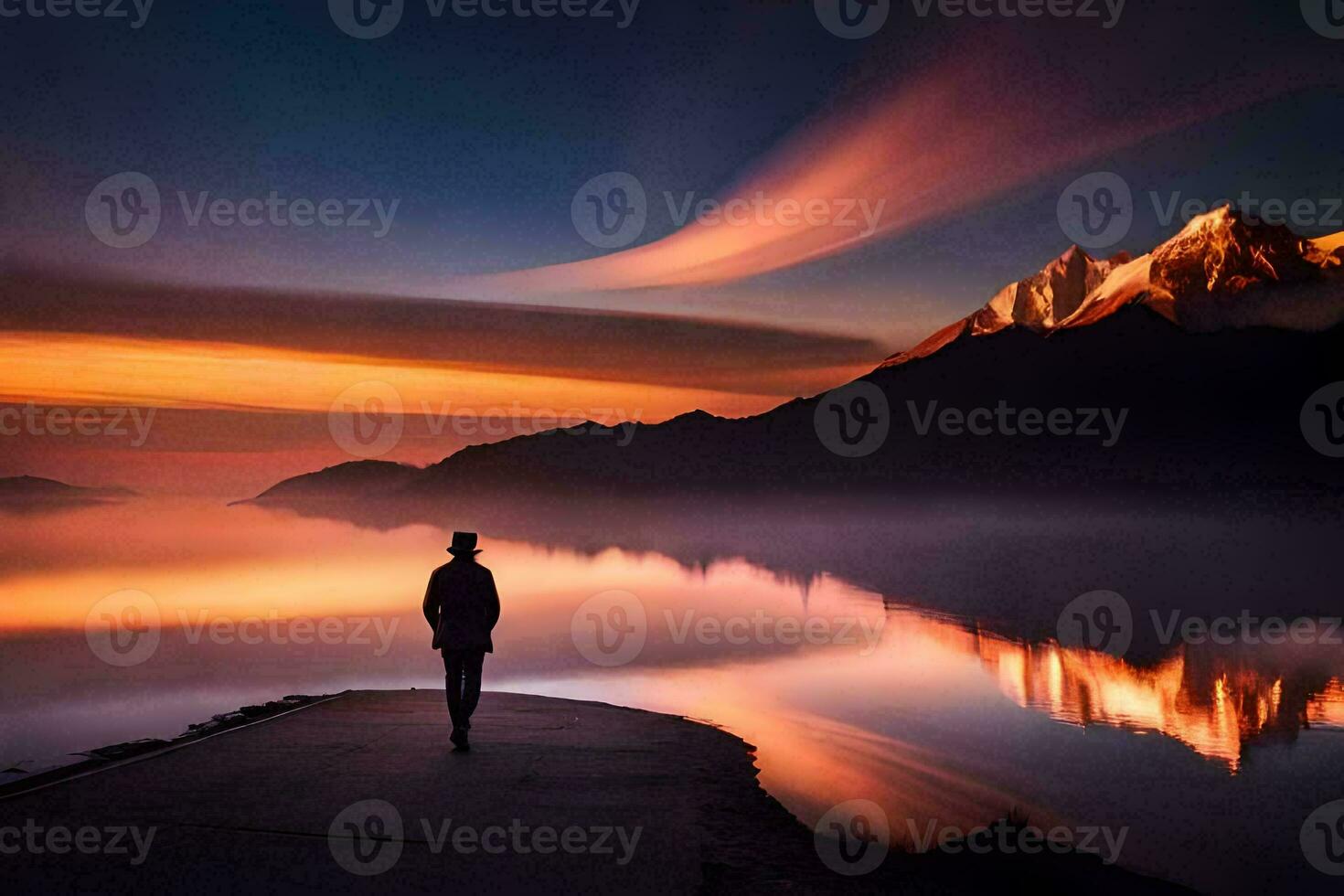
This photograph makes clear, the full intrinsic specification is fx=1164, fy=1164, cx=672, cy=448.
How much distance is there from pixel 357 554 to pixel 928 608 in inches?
2038

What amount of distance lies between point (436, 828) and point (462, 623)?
3.90 meters

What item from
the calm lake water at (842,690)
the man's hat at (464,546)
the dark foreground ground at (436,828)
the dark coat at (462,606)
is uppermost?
the man's hat at (464,546)

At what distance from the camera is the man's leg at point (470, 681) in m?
13.6

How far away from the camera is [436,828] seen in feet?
32.1

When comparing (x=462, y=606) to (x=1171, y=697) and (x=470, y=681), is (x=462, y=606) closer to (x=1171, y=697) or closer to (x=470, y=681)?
(x=470, y=681)

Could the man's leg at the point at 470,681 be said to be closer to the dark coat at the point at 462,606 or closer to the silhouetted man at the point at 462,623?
the silhouetted man at the point at 462,623

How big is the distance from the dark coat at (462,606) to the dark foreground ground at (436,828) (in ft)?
4.25

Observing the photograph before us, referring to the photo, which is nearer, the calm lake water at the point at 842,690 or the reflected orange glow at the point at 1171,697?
the calm lake water at the point at 842,690

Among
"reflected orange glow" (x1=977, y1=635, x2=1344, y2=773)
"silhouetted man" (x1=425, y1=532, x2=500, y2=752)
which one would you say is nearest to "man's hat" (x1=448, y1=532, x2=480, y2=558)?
"silhouetted man" (x1=425, y1=532, x2=500, y2=752)

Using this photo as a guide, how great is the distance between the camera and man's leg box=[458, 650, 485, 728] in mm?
13562

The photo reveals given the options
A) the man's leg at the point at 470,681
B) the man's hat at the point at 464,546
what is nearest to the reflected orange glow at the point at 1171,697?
the man's leg at the point at 470,681

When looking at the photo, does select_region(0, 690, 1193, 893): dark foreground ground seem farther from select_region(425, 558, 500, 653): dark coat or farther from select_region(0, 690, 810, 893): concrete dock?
select_region(425, 558, 500, 653): dark coat

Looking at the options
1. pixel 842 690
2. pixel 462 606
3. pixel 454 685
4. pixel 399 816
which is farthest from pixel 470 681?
Answer: pixel 842 690

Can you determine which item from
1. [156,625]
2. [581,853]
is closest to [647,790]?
[581,853]
